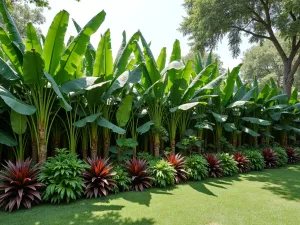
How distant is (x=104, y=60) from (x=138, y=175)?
272 cm

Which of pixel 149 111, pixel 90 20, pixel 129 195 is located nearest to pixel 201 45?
pixel 149 111

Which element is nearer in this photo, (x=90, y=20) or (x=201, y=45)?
(x=90, y=20)

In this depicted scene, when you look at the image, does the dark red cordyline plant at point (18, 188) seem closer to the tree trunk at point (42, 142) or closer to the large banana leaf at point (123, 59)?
the tree trunk at point (42, 142)

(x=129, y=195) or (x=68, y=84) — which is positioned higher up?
(x=68, y=84)

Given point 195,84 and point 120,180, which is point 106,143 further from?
point 195,84

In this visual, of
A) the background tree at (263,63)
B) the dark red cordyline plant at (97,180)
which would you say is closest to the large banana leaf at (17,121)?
the dark red cordyline plant at (97,180)

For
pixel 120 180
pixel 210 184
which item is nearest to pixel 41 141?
pixel 120 180

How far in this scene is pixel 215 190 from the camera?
15.7 ft

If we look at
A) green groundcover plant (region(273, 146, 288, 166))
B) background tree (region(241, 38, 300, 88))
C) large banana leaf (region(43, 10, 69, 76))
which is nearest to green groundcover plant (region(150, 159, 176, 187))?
large banana leaf (region(43, 10, 69, 76))

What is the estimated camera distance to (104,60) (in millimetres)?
5188

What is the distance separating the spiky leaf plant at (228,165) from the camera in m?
6.10

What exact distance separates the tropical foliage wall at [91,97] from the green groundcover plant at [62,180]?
0.60m

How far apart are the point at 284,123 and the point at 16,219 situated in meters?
9.96

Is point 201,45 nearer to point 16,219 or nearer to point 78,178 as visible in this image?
point 78,178
